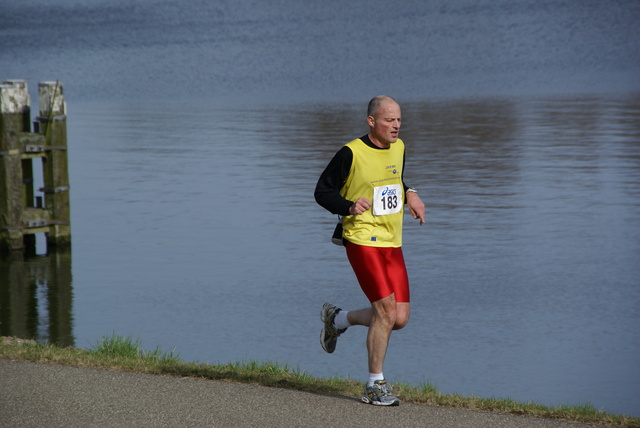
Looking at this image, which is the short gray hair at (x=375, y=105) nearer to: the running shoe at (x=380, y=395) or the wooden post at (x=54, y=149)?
the running shoe at (x=380, y=395)

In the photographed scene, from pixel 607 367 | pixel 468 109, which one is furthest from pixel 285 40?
pixel 607 367

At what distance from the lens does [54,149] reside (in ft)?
52.0

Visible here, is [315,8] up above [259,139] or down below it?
above

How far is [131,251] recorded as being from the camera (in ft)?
55.7

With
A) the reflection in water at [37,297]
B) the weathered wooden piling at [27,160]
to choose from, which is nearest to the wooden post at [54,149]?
the weathered wooden piling at [27,160]

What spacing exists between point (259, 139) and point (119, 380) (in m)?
24.0

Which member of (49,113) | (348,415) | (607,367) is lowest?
(607,367)

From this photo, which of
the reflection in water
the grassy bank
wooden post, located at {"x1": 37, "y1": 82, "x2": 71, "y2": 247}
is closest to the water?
the reflection in water

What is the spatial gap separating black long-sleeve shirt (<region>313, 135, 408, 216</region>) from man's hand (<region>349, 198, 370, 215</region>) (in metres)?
0.06

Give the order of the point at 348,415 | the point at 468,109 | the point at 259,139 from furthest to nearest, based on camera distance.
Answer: the point at 468,109, the point at 259,139, the point at 348,415

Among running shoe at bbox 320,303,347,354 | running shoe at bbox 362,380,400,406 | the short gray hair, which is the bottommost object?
running shoe at bbox 362,380,400,406

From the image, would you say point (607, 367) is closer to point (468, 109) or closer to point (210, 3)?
point (468, 109)

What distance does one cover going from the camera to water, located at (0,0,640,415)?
452 inches

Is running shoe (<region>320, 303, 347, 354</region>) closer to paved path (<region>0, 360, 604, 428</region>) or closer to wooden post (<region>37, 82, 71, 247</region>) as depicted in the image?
paved path (<region>0, 360, 604, 428</region>)
